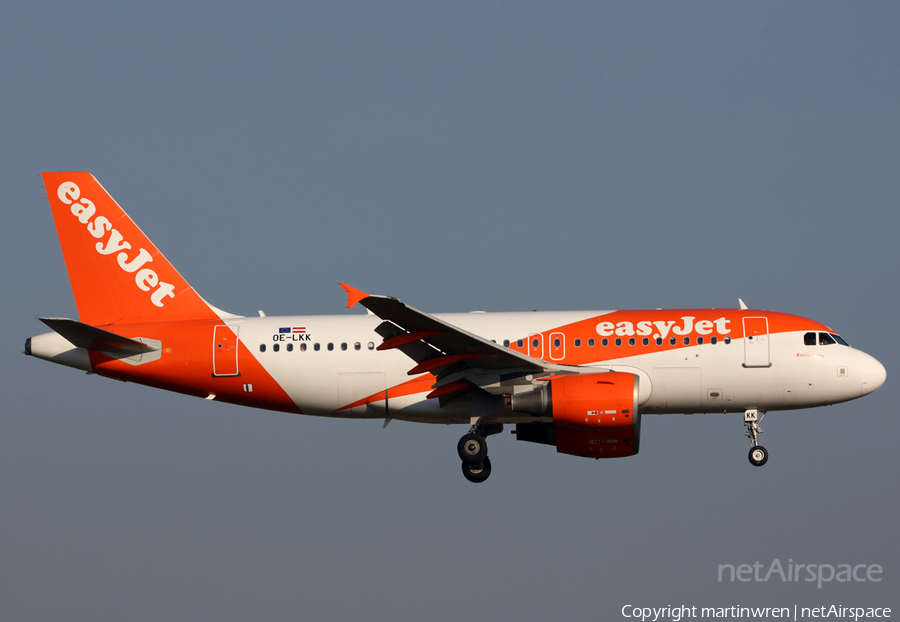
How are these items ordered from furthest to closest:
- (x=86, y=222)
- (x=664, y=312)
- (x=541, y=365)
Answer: (x=86, y=222) → (x=664, y=312) → (x=541, y=365)

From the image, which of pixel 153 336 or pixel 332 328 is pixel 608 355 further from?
pixel 153 336

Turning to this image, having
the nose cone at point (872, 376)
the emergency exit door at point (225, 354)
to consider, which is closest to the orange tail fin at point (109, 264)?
the emergency exit door at point (225, 354)

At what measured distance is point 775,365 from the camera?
30.0 metres

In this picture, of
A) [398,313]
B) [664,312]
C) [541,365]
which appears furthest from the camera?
[664,312]

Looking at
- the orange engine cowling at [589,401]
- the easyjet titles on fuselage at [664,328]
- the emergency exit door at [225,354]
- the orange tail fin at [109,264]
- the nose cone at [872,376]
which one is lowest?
the orange engine cowling at [589,401]

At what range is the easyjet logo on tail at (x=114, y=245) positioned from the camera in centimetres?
3338

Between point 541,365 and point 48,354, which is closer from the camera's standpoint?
point 541,365

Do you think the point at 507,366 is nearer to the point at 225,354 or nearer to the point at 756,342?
the point at 756,342

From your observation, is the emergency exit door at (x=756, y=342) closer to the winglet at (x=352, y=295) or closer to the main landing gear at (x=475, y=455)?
the main landing gear at (x=475, y=455)

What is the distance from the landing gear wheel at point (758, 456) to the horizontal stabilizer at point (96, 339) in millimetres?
18051

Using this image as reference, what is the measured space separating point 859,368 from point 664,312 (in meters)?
5.79

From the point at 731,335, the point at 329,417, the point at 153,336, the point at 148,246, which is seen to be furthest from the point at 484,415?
the point at 148,246

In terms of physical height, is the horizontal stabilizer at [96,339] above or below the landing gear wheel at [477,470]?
above

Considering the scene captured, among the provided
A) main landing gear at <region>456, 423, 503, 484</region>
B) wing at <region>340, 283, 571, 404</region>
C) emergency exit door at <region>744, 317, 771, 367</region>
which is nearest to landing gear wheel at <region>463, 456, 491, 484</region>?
main landing gear at <region>456, 423, 503, 484</region>
